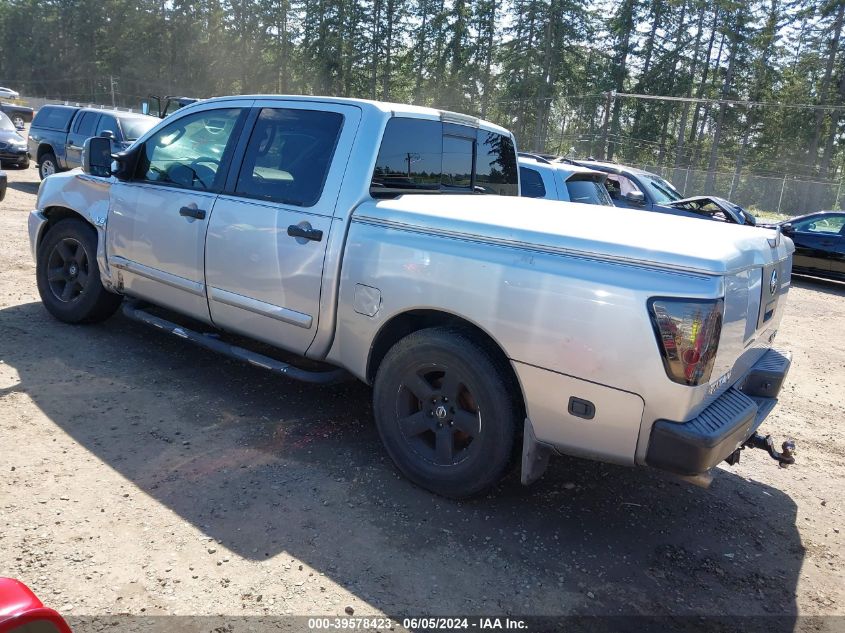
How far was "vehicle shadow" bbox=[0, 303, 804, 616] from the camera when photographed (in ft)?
8.98

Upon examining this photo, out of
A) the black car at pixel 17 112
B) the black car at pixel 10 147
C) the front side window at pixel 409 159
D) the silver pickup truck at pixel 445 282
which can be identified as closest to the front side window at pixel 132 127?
the black car at pixel 10 147

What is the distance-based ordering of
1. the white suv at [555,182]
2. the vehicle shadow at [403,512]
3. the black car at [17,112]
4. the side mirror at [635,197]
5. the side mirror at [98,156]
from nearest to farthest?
1. the vehicle shadow at [403,512]
2. the side mirror at [98,156]
3. the white suv at [555,182]
4. the side mirror at [635,197]
5. the black car at [17,112]

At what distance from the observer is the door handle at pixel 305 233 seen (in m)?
3.52

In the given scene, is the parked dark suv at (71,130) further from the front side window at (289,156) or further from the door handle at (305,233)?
the door handle at (305,233)

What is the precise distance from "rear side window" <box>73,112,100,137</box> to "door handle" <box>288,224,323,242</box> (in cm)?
1189

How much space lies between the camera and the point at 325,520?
3072mm

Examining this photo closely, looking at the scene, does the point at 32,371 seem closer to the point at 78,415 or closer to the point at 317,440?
the point at 78,415

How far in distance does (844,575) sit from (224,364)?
414cm

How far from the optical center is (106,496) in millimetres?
3109

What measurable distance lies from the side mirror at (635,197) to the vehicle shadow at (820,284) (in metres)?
3.67

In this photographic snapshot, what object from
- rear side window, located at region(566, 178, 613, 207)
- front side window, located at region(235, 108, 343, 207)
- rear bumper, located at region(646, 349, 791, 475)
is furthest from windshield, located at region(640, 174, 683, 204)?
rear bumper, located at region(646, 349, 791, 475)

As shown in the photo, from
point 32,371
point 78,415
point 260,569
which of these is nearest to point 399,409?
point 260,569

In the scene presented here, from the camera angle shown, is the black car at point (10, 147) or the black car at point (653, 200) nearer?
the black car at point (653, 200)

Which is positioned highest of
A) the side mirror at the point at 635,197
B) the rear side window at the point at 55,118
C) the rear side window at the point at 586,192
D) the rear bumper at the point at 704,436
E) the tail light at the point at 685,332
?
the rear side window at the point at 55,118
